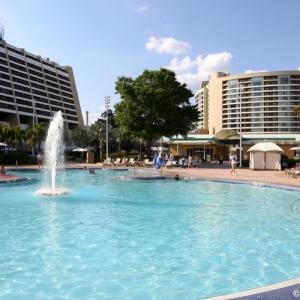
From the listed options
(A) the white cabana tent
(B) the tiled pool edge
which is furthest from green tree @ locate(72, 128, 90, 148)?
(B) the tiled pool edge

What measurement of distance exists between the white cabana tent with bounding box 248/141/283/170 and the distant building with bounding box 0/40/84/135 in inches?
1755

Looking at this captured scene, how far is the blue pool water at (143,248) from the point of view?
215 inches

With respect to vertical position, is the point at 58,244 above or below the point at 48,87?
below

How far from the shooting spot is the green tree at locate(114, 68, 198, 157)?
38.1 meters

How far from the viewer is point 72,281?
5.63 m

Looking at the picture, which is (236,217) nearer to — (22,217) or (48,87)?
(22,217)

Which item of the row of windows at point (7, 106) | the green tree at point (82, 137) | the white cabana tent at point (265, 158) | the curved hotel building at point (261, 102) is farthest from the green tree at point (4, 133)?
the curved hotel building at point (261, 102)

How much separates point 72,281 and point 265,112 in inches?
4235

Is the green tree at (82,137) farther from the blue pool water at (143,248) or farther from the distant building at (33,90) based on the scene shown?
the blue pool water at (143,248)

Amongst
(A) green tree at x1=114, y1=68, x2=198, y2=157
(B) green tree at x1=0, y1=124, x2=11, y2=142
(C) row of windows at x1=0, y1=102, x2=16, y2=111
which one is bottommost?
(B) green tree at x1=0, y1=124, x2=11, y2=142

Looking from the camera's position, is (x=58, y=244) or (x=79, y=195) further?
(x=79, y=195)

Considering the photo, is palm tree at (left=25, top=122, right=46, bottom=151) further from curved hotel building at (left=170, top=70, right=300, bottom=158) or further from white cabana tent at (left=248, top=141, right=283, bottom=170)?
curved hotel building at (left=170, top=70, right=300, bottom=158)

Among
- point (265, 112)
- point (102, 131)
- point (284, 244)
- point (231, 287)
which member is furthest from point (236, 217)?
point (265, 112)

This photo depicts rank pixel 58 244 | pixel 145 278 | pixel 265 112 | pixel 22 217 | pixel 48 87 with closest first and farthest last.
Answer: pixel 145 278 → pixel 58 244 → pixel 22 217 → pixel 48 87 → pixel 265 112
